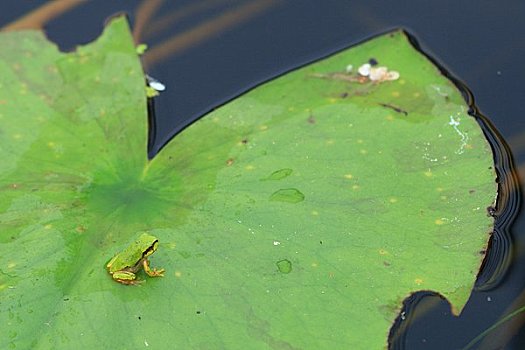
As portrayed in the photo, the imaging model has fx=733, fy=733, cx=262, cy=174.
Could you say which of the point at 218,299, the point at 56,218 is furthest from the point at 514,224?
the point at 56,218

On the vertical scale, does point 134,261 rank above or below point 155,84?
below

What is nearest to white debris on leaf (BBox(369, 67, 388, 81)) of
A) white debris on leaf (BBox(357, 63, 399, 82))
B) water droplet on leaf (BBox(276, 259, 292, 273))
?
white debris on leaf (BBox(357, 63, 399, 82))

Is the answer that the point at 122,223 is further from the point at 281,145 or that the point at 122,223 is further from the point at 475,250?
the point at 475,250

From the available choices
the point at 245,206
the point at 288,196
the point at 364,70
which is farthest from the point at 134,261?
the point at 364,70

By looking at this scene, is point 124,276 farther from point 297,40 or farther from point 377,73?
point 297,40

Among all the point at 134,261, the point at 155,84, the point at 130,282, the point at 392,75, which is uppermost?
the point at 392,75

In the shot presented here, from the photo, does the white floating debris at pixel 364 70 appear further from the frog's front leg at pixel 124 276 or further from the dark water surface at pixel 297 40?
the frog's front leg at pixel 124 276

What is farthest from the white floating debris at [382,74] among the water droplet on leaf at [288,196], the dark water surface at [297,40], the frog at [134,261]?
the frog at [134,261]
